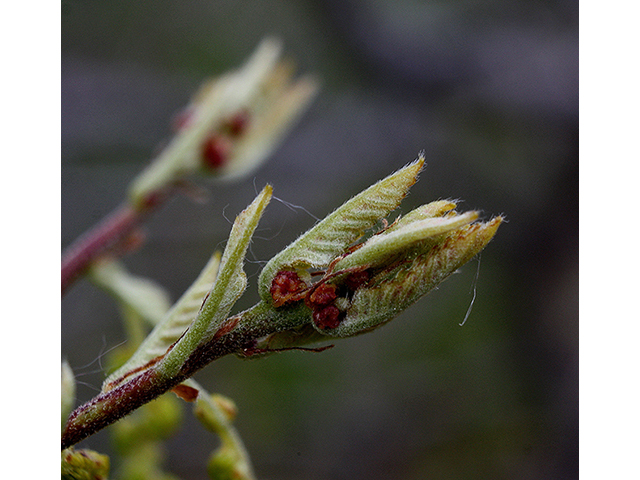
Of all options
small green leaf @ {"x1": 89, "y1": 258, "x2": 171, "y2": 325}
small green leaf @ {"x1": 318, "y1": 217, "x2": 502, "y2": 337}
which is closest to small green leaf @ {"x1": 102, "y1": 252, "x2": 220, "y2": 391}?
small green leaf @ {"x1": 318, "y1": 217, "x2": 502, "y2": 337}

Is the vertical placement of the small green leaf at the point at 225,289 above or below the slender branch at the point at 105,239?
below

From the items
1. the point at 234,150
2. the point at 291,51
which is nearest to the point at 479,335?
the point at 291,51

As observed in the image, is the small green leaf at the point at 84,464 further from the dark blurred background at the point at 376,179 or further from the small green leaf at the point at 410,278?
the dark blurred background at the point at 376,179

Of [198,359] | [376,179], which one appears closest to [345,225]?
[198,359]

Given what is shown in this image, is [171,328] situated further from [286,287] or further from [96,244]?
[96,244]

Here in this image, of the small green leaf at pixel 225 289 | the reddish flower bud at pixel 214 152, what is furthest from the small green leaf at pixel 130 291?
the small green leaf at pixel 225 289

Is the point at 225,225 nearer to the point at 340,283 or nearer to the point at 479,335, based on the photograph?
the point at 479,335
